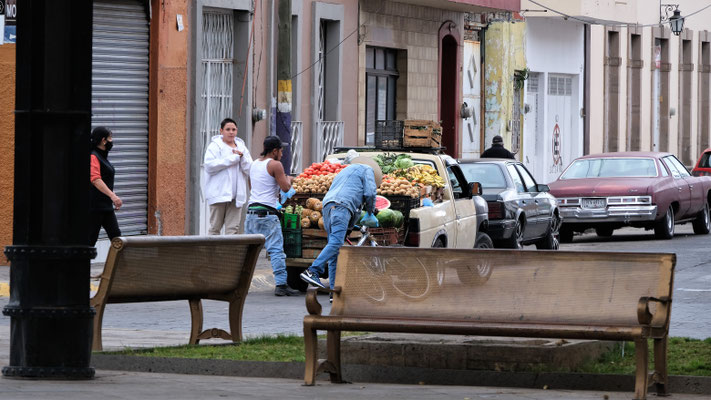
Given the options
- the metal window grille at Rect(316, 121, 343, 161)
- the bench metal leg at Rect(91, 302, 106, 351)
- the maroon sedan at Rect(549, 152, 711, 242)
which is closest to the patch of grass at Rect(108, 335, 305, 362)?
the bench metal leg at Rect(91, 302, 106, 351)

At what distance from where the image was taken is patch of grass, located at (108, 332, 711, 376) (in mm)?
10023

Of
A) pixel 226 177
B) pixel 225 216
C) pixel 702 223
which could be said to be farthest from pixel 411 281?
pixel 702 223

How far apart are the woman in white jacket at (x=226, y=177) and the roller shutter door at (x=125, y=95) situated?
2.76 m

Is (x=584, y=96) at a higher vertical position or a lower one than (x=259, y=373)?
higher

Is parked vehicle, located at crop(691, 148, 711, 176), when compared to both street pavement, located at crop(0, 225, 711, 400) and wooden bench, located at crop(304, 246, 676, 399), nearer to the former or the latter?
street pavement, located at crop(0, 225, 711, 400)

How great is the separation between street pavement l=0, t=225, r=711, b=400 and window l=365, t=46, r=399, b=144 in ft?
24.2

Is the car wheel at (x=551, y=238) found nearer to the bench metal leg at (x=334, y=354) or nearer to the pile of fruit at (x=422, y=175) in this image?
the pile of fruit at (x=422, y=175)

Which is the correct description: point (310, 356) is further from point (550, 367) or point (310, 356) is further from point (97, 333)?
point (97, 333)

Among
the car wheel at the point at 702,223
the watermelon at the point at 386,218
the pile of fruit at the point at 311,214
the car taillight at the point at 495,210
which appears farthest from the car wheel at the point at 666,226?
the pile of fruit at the point at 311,214

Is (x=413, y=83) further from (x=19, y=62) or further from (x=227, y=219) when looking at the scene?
(x=19, y=62)

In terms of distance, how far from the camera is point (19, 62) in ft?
30.7

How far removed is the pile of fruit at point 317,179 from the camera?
17812 millimetres

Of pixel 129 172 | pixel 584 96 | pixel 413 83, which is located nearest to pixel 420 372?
pixel 129 172

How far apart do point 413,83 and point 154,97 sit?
10.3 meters
